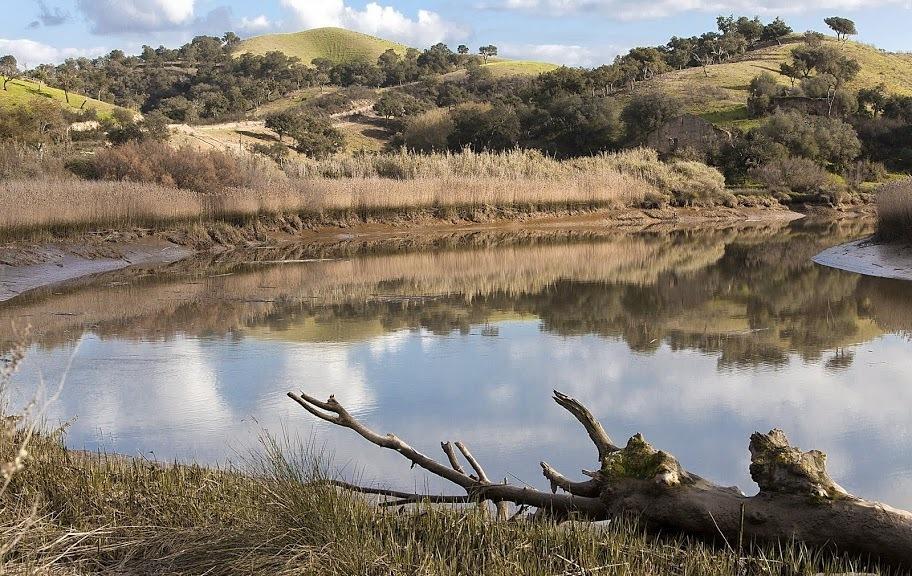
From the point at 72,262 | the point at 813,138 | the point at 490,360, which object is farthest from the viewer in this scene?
the point at 813,138

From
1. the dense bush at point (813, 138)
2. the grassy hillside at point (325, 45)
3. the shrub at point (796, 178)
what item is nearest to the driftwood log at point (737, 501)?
the shrub at point (796, 178)

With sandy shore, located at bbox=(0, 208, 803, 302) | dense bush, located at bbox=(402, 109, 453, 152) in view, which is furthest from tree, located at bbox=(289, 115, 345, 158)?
sandy shore, located at bbox=(0, 208, 803, 302)

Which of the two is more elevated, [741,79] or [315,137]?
[741,79]

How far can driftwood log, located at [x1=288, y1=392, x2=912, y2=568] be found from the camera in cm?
466

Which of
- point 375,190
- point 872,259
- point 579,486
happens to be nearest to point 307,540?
point 579,486

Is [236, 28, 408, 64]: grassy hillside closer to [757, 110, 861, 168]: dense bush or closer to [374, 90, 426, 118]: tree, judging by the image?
[374, 90, 426, 118]: tree

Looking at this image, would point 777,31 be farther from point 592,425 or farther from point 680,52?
point 592,425

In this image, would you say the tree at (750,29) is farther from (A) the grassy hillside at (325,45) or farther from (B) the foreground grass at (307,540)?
(B) the foreground grass at (307,540)

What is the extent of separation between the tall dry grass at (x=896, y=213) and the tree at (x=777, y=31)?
71.7 metres

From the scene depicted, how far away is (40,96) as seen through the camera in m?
63.6

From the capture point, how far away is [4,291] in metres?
17.4

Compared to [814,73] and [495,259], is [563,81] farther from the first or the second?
[495,259]

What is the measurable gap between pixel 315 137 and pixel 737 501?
52.0 m

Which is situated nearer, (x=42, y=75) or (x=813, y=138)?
(x=813, y=138)
